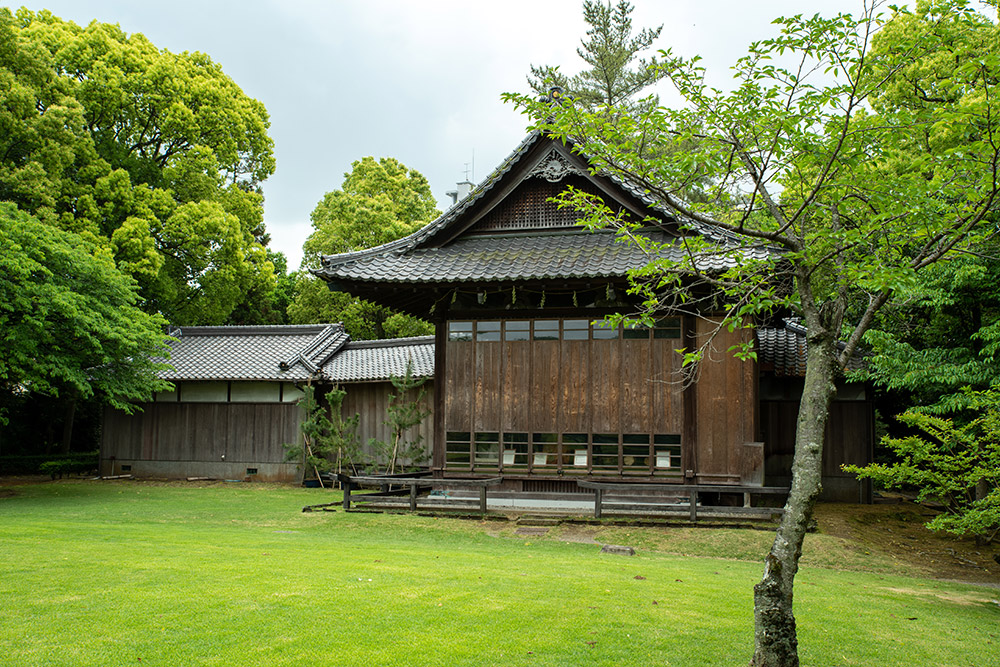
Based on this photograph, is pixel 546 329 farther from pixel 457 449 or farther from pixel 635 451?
pixel 457 449


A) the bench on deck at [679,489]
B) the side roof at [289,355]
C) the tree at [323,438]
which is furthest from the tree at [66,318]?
the bench on deck at [679,489]

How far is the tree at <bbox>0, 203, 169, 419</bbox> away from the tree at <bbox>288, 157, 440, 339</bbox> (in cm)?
1074

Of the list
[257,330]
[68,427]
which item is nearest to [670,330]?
[257,330]

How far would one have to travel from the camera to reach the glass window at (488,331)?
1482cm

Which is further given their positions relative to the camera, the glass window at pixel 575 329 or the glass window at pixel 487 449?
the glass window at pixel 487 449

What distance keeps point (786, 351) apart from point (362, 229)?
16884 millimetres

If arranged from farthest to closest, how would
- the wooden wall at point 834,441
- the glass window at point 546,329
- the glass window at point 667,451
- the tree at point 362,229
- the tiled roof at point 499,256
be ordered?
the tree at point 362,229, the wooden wall at point 834,441, the glass window at point 546,329, the glass window at point 667,451, the tiled roof at point 499,256

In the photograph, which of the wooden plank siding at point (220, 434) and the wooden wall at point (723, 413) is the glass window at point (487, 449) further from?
the wooden plank siding at point (220, 434)

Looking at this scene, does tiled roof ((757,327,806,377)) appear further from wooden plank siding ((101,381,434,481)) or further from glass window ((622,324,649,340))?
wooden plank siding ((101,381,434,481))

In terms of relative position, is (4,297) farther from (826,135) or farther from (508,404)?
(826,135)

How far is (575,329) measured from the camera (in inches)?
569

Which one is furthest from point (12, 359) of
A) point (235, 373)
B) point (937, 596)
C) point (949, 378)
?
point (949, 378)

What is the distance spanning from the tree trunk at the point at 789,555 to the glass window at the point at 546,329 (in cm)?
953

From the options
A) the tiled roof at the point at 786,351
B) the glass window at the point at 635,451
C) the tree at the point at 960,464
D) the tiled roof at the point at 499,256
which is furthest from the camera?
the tiled roof at the point at 786,351
